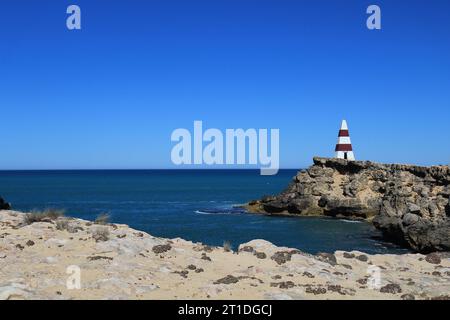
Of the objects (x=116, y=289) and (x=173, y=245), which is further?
(x=173, y=245)

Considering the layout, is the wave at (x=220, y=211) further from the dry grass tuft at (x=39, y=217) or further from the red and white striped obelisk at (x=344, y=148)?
the dry grass tuft at (x=39, y=217)

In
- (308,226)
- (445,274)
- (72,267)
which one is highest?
(72,267)

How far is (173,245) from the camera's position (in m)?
22.8

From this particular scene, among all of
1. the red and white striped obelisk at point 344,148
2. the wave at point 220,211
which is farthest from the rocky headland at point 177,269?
the red and white striped obelisk at point 344,148

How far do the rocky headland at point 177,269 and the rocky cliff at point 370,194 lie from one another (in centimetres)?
2778

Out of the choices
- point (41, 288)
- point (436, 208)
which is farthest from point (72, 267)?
point (436, 208)

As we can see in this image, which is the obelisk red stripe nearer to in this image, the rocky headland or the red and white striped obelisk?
the red and white striped obelisk

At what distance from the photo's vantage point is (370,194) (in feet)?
244

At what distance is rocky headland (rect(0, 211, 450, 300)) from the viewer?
15516mm

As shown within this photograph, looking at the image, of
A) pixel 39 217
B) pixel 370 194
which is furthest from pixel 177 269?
pixel 370 194

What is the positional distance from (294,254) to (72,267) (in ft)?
32.2

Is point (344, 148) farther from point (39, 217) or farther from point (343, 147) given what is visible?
point (39, 217)

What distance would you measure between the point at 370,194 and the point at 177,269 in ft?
199
